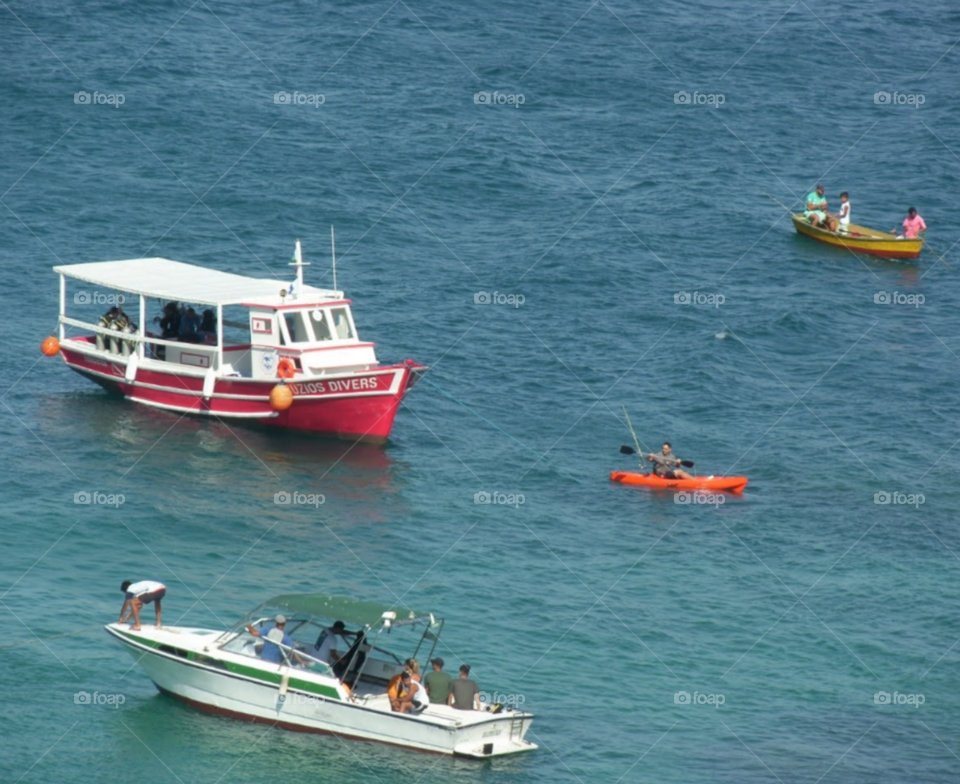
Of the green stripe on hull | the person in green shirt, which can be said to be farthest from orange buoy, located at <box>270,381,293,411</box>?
the person in green shirt

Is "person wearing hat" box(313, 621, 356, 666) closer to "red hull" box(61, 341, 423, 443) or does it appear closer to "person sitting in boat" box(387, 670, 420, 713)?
"person sitting in boat" box(387, 670, 420, 713)

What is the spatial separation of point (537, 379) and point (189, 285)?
11413 mm

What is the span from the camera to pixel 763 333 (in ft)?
197

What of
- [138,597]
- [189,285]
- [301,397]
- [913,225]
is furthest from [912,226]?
[138,597]

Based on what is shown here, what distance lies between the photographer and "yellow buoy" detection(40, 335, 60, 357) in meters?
51.0

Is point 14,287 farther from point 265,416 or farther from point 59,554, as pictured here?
point 59,554

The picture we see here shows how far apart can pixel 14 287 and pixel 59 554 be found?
2086 centimetres

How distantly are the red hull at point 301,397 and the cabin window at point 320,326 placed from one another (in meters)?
1.70

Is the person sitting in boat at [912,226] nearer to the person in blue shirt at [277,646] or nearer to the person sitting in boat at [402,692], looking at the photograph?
the person sitting in boat at [402,692]

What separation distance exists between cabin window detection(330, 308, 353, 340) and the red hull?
85.7 inches

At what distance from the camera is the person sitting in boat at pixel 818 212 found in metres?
65.4

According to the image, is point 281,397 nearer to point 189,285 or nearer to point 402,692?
point 189,285

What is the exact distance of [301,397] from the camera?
4803cm

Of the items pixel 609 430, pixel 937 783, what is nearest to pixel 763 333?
pixel 609 430
